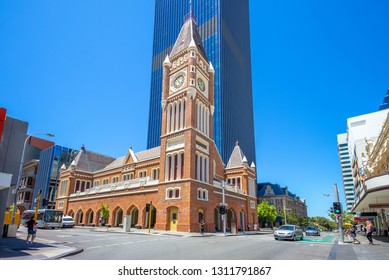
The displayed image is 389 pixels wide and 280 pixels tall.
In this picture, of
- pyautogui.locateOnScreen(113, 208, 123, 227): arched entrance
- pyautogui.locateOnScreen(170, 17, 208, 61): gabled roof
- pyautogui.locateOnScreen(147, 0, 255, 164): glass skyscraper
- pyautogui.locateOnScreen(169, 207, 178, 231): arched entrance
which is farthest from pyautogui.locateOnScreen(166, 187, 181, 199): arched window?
pyautogui.locateOnScreen(147, 0, 255, 164): glass skyscraper

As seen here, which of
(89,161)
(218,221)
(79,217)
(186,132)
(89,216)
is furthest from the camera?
(89,161)

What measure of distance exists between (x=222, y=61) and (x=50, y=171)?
64.3 m

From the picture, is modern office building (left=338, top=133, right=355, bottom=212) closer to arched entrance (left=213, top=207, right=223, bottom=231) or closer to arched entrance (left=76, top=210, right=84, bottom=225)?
arched entrance (left=213, top=207, right=223, bottom=231)

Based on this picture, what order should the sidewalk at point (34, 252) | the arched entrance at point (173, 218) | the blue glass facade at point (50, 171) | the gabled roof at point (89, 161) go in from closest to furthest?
1. the sidewalk at point (34, 252)
2. the arched entrance at point (173, 218)
3. the gabled roof at point (89, 161)
4. the blue glass facade at point (50, 171)

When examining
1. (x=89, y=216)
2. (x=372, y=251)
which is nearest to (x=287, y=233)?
(x=372, y=251)

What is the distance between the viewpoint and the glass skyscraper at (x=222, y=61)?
8438 centimetres

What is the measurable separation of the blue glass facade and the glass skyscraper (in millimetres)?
31097

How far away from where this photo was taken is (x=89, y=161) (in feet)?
198

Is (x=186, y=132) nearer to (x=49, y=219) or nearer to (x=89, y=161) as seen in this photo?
(x=49, y=219)

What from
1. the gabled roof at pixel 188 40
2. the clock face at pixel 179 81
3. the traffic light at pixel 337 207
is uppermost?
the gabled roof at pixel 188 40

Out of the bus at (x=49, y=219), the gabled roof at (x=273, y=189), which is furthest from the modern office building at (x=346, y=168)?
the bus at (x=49, y=219)

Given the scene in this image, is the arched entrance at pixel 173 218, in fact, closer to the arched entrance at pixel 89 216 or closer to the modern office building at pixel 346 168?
the arched entrance at pixel 89 216

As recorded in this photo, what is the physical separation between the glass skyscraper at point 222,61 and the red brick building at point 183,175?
115ft
